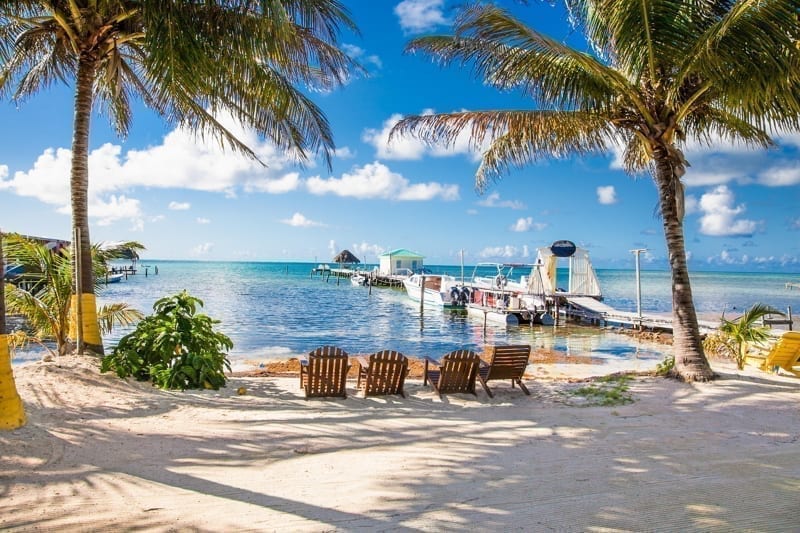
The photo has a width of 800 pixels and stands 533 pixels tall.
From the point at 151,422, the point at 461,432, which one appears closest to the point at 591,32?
the point at 461,432

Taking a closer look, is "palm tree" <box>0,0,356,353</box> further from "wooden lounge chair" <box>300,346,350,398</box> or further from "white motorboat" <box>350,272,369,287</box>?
"white motorboat" <box>350,272,369,287</box>

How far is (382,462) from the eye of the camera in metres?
4.50

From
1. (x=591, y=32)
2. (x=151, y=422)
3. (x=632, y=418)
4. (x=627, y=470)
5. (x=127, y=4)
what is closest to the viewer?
(x=627, y=470)

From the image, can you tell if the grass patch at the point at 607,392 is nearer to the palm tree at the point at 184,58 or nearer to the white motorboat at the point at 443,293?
the palm tree at the point at 184,58

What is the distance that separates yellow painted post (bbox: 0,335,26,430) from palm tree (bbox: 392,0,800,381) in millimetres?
6738

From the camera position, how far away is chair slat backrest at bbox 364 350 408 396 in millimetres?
7559

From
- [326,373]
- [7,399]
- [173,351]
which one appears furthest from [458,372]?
[7,399]

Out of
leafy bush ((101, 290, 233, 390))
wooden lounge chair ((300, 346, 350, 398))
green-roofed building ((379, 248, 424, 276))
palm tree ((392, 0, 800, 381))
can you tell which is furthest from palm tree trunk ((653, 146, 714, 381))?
green-roofed building ((379, 248, 424, 276))

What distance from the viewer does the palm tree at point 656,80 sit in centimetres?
649

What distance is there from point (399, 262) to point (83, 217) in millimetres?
50192

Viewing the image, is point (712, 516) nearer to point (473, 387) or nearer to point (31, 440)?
point (473, 387)

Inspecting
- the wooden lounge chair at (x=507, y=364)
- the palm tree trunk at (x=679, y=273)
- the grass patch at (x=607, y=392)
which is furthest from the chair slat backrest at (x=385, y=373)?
the palm tree trunk at (x=679, y=273)

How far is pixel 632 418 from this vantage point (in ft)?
20.4

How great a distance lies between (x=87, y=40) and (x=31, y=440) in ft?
19.6
